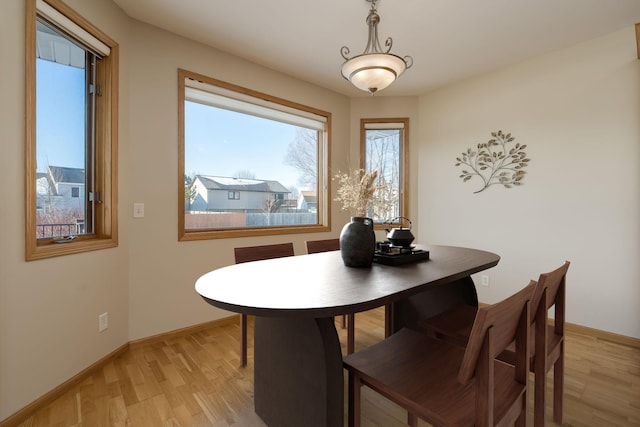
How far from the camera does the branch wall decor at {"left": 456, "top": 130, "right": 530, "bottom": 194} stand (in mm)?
3086

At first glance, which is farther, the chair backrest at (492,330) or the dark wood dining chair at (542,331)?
the dark wood dining chair at (542,331)

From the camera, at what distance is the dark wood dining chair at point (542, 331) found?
47.7 inches

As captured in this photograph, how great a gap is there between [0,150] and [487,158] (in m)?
3.87

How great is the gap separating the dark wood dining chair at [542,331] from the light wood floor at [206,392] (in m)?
0.35

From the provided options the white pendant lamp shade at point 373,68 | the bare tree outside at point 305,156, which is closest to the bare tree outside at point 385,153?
the bare tree outside at point 305,156

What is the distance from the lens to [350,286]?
1203 millimetres

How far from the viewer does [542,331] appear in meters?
1.22

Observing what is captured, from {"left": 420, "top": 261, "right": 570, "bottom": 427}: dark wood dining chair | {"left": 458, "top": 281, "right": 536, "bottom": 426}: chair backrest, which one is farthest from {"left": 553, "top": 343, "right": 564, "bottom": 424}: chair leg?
{"left": 458, "top": 281, "right": 536, "bottom": 426}: chair backrest

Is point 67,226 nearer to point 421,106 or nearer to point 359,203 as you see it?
point 359,203

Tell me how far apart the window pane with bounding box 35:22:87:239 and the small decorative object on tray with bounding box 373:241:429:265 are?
6.50 ft

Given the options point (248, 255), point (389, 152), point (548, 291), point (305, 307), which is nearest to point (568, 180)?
point (389, 152)

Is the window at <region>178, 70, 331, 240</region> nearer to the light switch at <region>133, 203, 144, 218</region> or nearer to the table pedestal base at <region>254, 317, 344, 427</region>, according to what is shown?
the light switch at <region>133, 203, 144, 218</region>

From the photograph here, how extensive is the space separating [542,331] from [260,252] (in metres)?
1.64

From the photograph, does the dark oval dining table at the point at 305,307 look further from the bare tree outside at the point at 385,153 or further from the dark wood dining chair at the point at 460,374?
the bare tree outside at the point at 385,153
